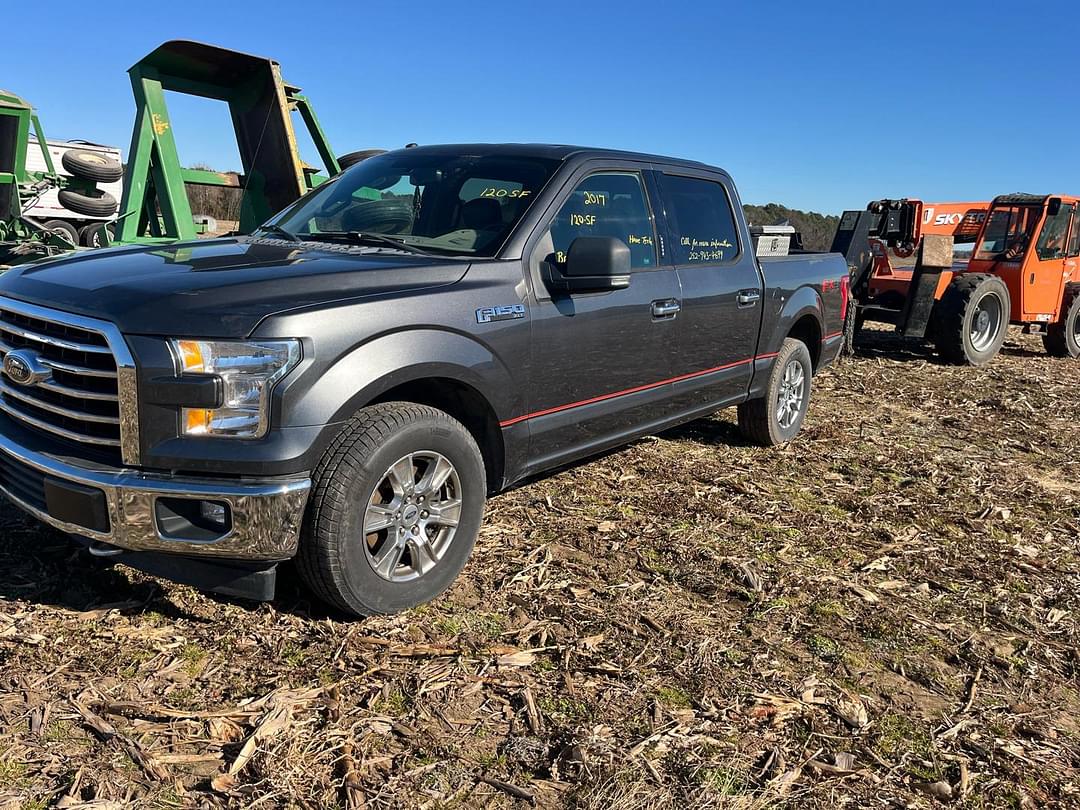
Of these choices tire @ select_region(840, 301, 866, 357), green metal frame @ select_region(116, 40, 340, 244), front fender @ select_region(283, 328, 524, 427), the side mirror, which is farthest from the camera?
tire @ select_region(840, 301, 866, 357)

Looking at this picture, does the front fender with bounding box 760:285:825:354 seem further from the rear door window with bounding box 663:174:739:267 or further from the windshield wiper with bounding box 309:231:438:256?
the windshield wiper with bounding box 309:231:438:256

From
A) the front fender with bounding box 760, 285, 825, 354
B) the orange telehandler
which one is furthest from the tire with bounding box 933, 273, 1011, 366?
the front fender with bounding box 760, 285, 825, 354

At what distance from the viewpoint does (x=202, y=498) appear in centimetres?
277

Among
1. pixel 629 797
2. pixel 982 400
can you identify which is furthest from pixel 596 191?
pixel 982 400

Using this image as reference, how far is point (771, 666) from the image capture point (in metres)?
3.20

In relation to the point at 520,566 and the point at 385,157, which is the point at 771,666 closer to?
the point at 520,566

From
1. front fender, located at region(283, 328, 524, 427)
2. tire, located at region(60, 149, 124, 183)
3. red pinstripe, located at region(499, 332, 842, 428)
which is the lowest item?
red pinstripe, located at region(499, 332, 842, 428)

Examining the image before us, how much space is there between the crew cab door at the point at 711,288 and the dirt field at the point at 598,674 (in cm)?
78

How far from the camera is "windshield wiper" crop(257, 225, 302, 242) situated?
160 inches

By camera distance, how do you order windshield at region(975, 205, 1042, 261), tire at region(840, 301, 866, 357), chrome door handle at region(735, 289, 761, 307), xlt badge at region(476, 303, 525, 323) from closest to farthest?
xlt badge at region(476, 303, 525, 323) → chrome door handle at region(735, 289, 761, 307) → tire at region(840, 301, 866, 357) → windshield at region(975, 205, 1042, 261)

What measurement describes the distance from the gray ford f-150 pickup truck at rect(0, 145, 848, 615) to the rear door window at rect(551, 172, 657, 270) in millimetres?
15

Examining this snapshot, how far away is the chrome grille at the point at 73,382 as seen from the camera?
281 centimetres

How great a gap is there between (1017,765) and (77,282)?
11.7 feet

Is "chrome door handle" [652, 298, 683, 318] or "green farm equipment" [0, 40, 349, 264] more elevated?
"green farm equipment" [0, 40, 349, 264]
